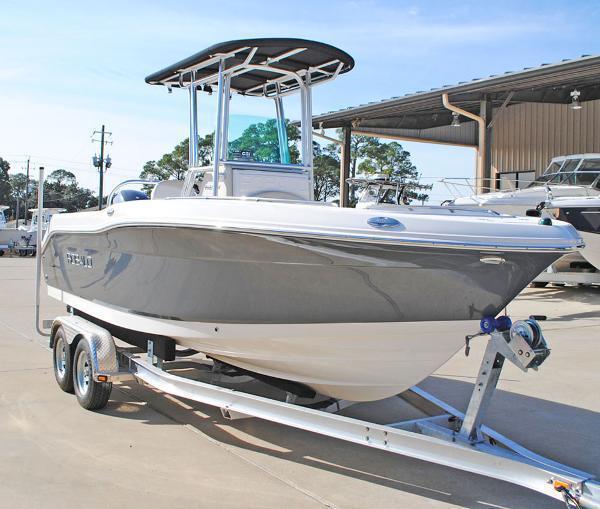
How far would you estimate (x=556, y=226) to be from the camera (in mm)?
3436

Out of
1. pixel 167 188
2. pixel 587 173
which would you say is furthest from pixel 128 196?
pixel 587 173

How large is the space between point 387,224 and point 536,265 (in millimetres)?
794

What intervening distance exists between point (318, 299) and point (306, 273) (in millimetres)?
166

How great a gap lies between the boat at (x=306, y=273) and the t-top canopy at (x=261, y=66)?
0.9 inches

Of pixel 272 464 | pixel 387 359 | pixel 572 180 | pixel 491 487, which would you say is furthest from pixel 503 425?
pixel 572 180

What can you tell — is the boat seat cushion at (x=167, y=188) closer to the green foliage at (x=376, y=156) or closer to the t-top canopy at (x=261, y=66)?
the t-top canopy at (x=261, y=66)

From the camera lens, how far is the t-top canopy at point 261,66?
4.79 m

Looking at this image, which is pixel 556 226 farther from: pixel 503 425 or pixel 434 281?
pixel 503 425

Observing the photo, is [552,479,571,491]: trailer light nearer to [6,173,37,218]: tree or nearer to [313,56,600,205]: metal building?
[313,56,600,205]: metal building

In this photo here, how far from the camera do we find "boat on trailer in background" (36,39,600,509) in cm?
331

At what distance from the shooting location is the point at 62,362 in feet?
17.7

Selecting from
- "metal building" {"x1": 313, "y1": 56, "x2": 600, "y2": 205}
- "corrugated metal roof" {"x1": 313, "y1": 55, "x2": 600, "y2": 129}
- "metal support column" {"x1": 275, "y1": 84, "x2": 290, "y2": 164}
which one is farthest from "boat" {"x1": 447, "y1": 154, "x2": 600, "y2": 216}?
"metal support column" {"x1": 275, "y1": 84, "x2": 290, "y2": 164}

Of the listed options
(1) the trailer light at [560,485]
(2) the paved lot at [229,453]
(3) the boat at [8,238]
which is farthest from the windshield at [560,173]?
(3) the boat at [8,238]

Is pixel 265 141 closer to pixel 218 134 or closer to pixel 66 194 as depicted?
pixel 218 134
